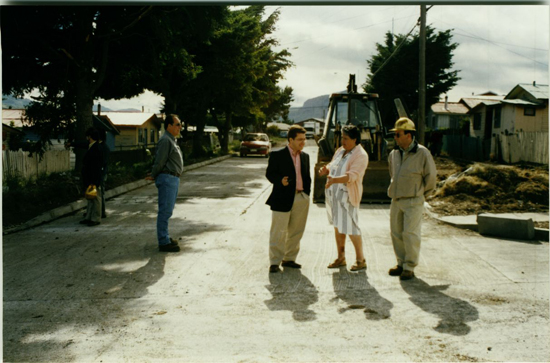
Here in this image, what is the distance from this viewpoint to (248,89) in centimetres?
3048

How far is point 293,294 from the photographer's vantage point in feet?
18.4

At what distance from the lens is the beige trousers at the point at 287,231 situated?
6.61 m

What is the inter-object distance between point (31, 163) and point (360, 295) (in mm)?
12478

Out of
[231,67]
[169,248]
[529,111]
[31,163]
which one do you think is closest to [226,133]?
[231,67]

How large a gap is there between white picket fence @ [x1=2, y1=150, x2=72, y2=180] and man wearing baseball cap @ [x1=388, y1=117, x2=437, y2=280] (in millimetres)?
10496

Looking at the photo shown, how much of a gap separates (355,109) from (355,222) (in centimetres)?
863

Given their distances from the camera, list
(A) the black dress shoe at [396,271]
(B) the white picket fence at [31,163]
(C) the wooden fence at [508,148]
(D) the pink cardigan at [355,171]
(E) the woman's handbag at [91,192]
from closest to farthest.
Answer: (A) the black dress shoe at [396,271] → (D) the pink cardigan at [355,171] → (E) the woman's handbag at [91,192] → (B) the white picket fence at [31,163] → (C) the wooden fence at [508,148]

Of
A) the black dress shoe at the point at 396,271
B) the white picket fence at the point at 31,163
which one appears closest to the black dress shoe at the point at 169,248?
the black dress shoe at the point at 396,271

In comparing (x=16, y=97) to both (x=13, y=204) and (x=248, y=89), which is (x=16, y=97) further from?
(x=248, y=89)

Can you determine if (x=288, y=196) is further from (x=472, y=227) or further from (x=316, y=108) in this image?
(x=316, y=108)

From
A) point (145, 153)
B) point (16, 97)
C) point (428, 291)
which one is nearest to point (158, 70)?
point (16, 97)

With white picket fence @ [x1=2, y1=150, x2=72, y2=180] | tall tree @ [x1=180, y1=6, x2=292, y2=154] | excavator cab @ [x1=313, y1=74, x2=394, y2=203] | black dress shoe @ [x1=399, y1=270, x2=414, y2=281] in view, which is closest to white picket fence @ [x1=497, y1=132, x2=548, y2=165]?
excavator cab @ [x1=313, y1=74, x2=394, y2=203]

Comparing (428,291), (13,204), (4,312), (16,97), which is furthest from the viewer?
(16,97)

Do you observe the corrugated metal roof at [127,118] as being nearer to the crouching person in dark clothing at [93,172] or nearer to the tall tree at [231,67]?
the tall tree at [231,67]
